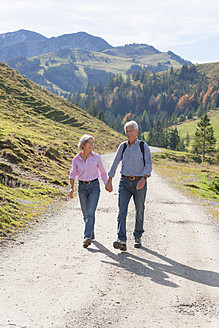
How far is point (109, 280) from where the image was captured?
6398 mm

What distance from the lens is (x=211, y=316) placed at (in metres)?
5.13

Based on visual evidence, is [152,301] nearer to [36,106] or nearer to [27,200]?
[27,200]

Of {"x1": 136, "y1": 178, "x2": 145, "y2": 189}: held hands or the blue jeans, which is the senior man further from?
the blue jeans

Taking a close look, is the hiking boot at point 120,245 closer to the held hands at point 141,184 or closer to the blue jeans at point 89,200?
the blue jeans at point 89,200

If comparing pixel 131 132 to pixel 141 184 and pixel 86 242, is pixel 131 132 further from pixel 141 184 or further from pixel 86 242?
pixel 86 242

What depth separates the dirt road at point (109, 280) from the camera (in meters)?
4.90

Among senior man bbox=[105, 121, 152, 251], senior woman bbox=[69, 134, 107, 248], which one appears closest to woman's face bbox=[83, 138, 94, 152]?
senior woman bbox=[69, 134, 107, 248]

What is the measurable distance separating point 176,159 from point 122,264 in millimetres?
75339

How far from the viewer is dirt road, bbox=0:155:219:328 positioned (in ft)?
16.1

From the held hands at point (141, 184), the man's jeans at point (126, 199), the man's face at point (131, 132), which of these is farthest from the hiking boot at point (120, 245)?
the man's face at point (131, 132)

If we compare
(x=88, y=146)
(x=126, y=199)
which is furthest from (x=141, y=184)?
(x=88, y=146)

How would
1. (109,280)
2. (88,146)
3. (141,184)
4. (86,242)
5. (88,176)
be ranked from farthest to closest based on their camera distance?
(88,176), (88,146), (86,242), (141,184), (109,280)

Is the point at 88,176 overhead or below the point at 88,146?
below

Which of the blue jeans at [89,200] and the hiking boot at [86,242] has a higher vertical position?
the blue jeans at [89,200]
